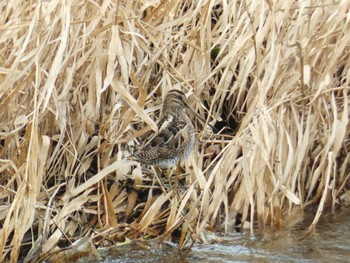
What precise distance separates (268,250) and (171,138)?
888mm

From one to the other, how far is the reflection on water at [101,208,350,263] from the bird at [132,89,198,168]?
20.6 inches

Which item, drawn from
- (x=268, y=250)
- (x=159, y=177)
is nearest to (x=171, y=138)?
(x=159, y=177)

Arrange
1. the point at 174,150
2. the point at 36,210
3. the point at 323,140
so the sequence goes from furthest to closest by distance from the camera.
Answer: the point at 323,140 → the point at 174,150 → the point at 36,210

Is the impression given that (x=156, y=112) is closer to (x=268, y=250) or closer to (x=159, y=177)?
(x=159, y=177)

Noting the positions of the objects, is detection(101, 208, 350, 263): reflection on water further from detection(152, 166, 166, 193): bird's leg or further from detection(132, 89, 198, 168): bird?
detection(132, 89, 198, 168): bird

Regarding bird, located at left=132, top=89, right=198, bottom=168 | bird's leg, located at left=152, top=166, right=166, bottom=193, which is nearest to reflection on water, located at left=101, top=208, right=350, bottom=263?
bird's leg, located at left=152, top=166, right=166, bottom=193

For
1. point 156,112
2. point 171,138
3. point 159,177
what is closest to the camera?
point 171,138

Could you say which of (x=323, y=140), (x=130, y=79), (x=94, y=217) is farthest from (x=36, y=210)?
(x=323, y=140)

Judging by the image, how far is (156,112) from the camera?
5.81 m

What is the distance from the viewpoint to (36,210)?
4930mm

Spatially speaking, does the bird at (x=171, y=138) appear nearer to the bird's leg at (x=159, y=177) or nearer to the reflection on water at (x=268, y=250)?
the bird's leg at (x=159, y=177)

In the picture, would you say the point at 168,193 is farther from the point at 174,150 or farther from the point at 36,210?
the point at 36,210

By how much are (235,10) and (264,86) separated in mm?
764

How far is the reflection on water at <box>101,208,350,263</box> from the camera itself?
5062 mm
